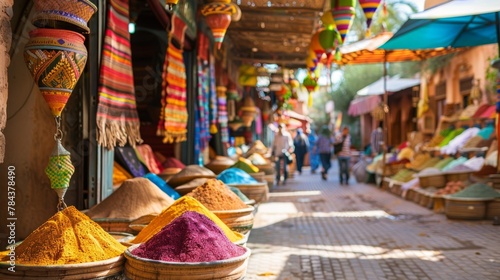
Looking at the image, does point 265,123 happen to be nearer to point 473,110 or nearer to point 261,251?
point 473,110

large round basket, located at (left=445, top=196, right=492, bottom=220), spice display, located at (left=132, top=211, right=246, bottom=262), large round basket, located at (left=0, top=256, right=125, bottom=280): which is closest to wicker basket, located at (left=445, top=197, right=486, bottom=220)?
large round basket, located at (left=445, top=196, right=492, bottom=220)

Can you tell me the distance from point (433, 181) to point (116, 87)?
21.0 feet

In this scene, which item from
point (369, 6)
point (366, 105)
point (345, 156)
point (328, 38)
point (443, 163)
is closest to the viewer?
point (369, 6)

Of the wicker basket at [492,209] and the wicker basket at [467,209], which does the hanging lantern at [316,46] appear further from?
the wicker basket at [492,209]

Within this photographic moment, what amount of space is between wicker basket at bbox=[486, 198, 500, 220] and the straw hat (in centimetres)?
609

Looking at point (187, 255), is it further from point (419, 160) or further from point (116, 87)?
point (419, 160)

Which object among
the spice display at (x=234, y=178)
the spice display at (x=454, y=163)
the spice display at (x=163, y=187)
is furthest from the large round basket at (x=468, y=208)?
the spice display at (x=163, y=187)

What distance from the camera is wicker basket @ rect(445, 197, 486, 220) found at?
7.21m

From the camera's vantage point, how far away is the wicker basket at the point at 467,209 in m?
7.21

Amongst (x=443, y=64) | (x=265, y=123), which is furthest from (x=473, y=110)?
(x=265, y=123)

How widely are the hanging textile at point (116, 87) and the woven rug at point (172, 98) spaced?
63.4 inches

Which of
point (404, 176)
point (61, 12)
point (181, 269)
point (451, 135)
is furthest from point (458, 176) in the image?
point (61, 12)

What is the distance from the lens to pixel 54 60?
2.72 m

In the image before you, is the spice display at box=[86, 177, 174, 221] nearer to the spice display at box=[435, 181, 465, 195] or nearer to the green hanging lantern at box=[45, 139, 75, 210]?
the green hanging lantern at box=[45, 139, 75, 210]
